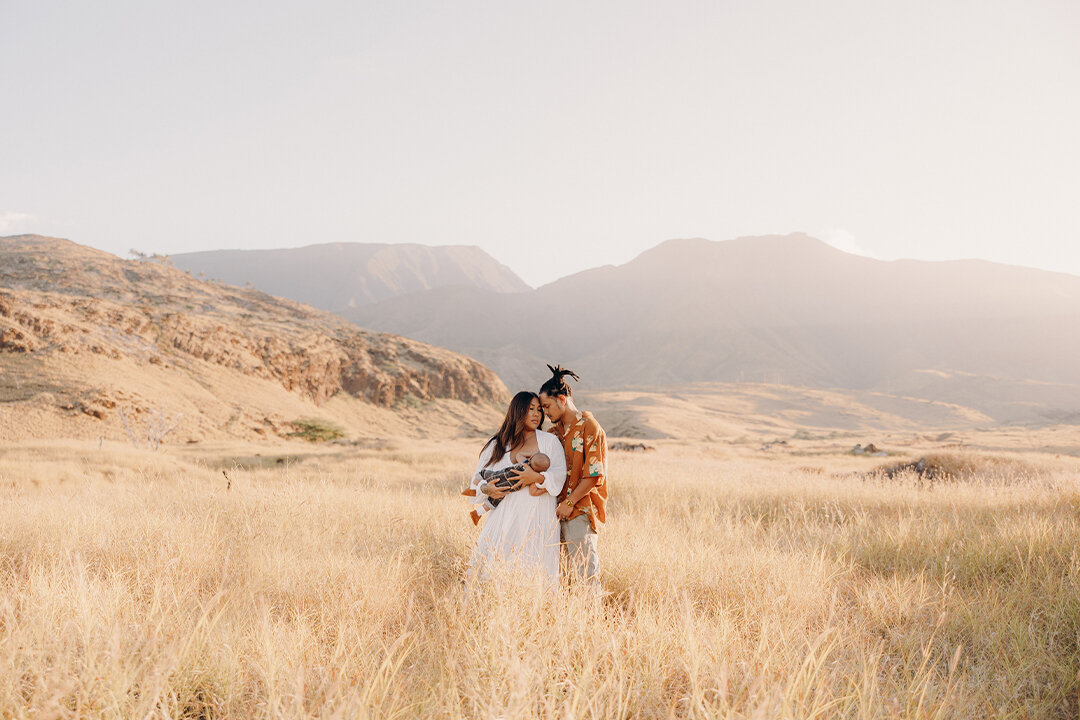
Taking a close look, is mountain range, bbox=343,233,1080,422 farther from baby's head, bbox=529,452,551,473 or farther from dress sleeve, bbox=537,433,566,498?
baby's head, bbox=529,452,551,473

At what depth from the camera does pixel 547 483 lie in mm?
3986

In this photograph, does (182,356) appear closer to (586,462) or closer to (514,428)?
(514,428)

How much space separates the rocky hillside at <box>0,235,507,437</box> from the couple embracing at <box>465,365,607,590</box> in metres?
30.5

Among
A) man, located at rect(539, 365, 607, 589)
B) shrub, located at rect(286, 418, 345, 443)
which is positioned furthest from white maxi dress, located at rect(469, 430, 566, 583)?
shrub, located at rect(286, 418, 345, 443)

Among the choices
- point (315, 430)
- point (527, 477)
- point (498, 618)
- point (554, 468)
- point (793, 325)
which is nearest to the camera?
point (498, 618)

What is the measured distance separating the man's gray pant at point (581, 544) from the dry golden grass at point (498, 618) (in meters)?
0.31

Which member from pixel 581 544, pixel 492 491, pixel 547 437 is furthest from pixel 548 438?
pixel 581 544

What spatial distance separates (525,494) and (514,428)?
506mm

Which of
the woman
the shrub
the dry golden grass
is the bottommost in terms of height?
the shrub

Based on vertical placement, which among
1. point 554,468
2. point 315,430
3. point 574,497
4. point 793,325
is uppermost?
point 793,325

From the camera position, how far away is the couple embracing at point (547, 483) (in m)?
3.96

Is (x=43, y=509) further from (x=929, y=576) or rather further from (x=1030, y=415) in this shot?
(x=1030, y=415)

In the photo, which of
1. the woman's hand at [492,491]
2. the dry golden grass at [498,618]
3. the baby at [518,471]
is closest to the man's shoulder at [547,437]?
the baby at [518,471]

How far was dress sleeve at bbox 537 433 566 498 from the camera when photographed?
3.99 m
